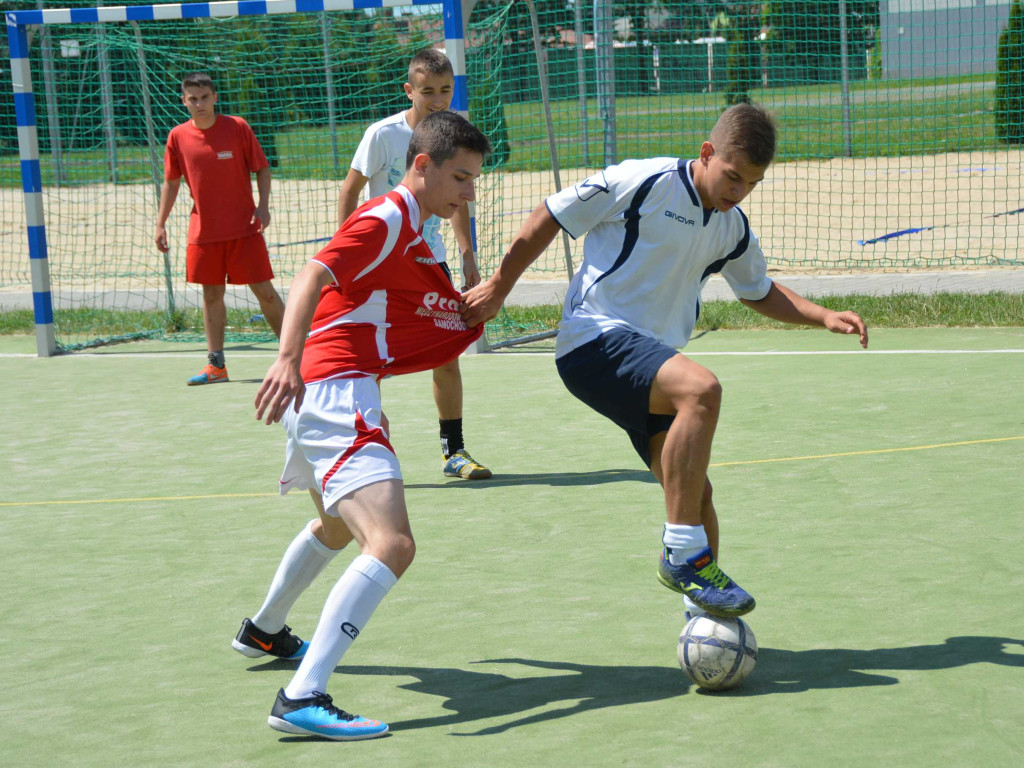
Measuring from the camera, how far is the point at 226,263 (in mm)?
9352

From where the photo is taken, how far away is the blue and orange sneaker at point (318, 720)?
324cm

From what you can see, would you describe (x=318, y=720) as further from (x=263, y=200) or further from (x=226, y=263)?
(x=263, y=200)

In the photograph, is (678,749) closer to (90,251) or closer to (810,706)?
(810,706)

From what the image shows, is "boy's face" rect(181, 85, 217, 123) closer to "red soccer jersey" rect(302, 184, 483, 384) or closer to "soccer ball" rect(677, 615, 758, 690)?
"red soccer jersey" rect(302, 184, 483, 384)

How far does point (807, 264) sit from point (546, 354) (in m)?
4.75

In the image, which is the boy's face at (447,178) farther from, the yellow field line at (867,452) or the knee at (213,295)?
the knee at (213,295)

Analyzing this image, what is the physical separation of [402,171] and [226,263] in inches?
118

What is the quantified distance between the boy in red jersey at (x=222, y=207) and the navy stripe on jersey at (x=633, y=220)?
5660mm

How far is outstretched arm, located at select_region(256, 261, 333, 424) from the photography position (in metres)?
3.30

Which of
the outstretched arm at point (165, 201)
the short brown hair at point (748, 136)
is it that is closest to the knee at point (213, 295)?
the outstretched arm at point (165, 201)

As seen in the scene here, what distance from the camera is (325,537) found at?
3758 mm

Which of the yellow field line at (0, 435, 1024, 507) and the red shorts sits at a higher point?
the red shorts

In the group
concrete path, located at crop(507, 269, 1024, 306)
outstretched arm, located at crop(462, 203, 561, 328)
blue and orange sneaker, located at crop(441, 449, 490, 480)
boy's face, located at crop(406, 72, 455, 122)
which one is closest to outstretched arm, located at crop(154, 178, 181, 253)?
boy's face, located at crop(406, 72, 455, 122)

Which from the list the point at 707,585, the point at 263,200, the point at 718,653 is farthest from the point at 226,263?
the point at 718,653
